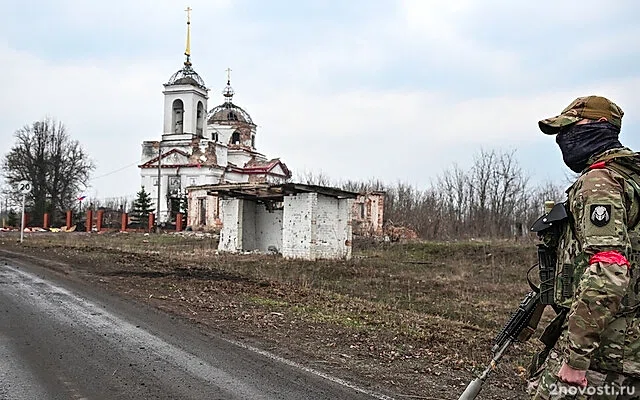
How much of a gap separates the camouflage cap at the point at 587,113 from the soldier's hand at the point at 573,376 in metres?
1.23

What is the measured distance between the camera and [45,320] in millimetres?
8984

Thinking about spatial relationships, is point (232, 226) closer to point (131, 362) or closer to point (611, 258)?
point (131, 362)

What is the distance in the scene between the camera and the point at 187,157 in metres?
53.3

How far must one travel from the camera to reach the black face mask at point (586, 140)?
3104 millimetres

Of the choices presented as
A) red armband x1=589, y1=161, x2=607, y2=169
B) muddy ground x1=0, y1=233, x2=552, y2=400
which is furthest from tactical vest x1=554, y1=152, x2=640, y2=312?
muddy ground x1=0, y1=233, x2=552, y2=400

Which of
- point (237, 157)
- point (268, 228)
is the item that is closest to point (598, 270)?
point (268, 228)

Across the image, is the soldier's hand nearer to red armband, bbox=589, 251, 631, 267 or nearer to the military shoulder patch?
red armband, bbox=589, 251, 631, 267

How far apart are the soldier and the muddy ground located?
9.89 feet

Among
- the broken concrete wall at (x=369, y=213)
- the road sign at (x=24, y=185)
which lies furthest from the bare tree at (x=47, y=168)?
the broken concrete wall at (x=369, y=213)

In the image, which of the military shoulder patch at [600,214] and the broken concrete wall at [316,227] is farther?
the broken concrete wall at [316,227]

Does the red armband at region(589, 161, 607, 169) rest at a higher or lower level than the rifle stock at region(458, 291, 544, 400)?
higher

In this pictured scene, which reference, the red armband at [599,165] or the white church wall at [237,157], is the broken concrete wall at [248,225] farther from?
the white church wall at [237,157]

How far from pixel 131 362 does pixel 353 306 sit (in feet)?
20.5

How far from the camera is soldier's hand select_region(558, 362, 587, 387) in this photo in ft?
8.91
